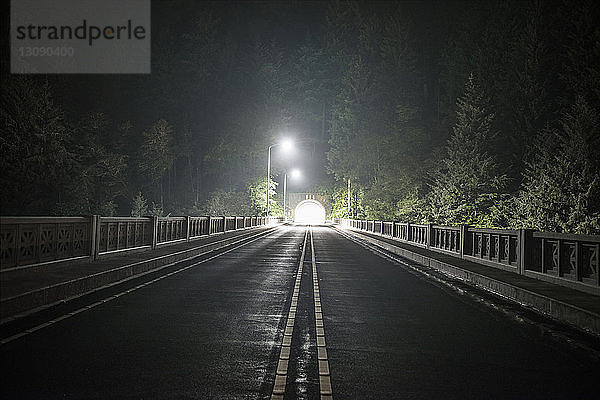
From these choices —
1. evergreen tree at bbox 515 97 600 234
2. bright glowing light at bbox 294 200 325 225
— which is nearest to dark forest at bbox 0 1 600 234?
evergreen tree at bbox 515 97 600 234

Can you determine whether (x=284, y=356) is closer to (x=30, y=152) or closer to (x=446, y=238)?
(x=446, y=238)

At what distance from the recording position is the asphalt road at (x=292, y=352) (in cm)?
686

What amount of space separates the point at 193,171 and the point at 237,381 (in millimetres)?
93147

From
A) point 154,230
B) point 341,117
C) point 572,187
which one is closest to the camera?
point 154,230

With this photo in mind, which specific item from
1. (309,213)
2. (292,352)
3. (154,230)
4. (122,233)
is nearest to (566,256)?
(292,352)

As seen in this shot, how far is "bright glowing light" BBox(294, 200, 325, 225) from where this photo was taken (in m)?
144

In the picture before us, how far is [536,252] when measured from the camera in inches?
702

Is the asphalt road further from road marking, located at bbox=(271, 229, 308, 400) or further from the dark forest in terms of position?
the dark forest

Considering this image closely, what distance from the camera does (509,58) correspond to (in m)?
65.0

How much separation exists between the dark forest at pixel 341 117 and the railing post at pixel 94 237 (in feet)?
88.0

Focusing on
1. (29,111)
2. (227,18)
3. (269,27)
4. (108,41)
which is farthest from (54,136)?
(269,27)

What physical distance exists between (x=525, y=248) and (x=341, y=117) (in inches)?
3925

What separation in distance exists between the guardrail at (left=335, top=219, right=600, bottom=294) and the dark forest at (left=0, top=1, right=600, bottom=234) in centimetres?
1430

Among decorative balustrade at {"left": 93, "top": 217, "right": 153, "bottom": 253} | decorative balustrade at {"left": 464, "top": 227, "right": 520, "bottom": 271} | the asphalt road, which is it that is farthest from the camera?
decorative balustrade at {"left": 93, "top": 217, "right": 153, "bottom": 253}
